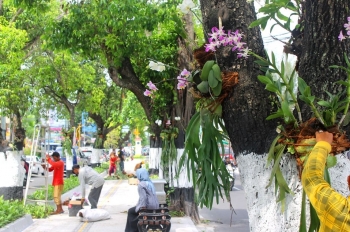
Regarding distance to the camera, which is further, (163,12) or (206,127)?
(163,12)

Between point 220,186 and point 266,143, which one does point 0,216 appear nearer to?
point 220,186

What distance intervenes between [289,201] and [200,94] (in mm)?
910

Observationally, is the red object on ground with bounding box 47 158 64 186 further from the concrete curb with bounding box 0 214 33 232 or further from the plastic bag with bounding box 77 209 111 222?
the concrete curb with bounding box 0 214 33 232

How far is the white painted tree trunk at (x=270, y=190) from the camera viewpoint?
304 centimetres

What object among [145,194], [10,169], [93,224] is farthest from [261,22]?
[10,169]

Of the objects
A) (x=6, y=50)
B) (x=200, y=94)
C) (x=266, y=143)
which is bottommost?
(x=266, y=143)

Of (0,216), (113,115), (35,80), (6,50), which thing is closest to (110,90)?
(113,115)

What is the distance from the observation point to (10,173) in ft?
40.5

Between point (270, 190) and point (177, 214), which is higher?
point (270, 190)

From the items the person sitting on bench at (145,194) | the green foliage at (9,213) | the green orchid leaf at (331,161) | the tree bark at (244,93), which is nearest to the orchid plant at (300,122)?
the green orchid leaf at (331,161)

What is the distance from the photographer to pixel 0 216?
958 cm

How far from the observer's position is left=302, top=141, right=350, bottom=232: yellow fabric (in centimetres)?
249

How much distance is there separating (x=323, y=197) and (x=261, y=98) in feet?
3.26

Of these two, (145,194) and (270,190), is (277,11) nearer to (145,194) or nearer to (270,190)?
(270,190)
